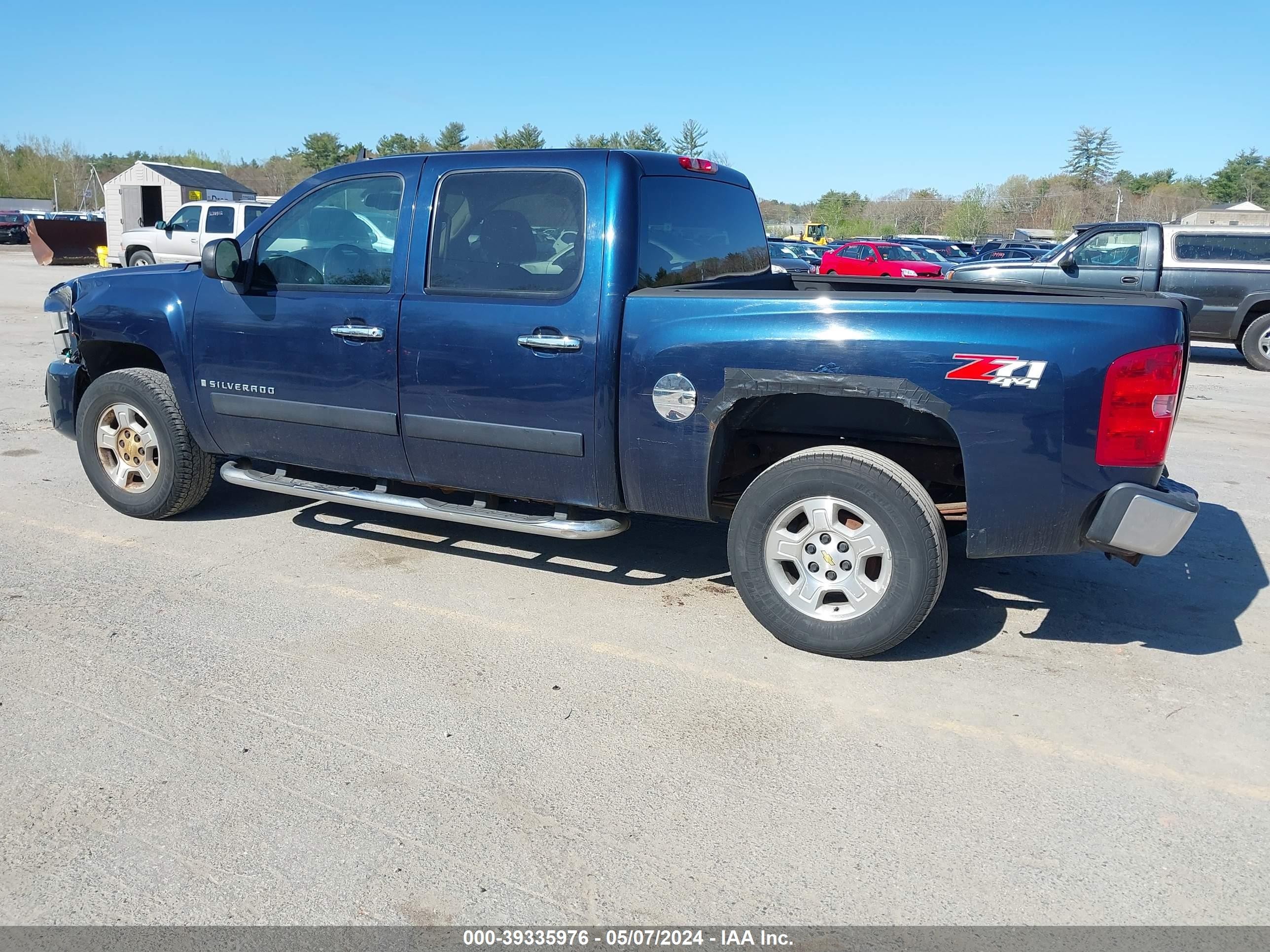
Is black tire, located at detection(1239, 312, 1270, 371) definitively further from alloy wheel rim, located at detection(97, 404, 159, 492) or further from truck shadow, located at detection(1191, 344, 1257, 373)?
alloy wheel rim, located at detection(97, 404, 159, 492)

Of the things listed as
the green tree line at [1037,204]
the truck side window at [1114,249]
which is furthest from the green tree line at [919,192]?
the truck side window at [1114,249]

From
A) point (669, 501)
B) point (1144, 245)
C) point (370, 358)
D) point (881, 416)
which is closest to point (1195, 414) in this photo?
point (1144, 245)

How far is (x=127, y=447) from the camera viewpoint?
5.82m

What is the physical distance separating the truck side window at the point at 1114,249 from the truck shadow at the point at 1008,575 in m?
8.19

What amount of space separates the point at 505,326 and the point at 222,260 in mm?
1592

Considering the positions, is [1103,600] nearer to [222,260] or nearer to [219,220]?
[222,260]

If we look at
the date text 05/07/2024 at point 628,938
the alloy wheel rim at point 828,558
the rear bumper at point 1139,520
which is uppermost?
the rear bumper at point 1139,520

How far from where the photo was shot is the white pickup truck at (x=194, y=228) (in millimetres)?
21438

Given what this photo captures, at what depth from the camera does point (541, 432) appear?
4.52 meters

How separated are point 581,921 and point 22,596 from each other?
345cm

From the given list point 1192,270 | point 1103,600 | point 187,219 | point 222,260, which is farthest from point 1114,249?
point 187,219

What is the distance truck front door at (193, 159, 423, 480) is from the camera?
4867mm

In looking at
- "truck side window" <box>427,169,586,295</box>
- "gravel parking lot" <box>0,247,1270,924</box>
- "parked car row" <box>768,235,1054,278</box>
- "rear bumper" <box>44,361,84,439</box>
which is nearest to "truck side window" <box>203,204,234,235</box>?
"parked car row" <box>768,235,1054,278</box>

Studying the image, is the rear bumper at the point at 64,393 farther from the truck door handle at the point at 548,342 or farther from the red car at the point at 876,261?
the red car at the point at 876,261
